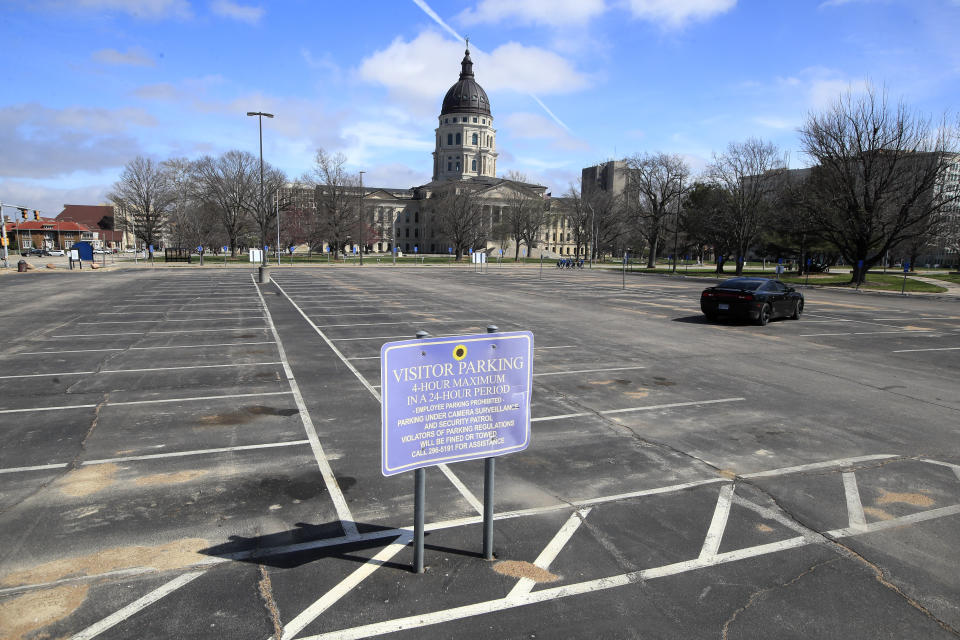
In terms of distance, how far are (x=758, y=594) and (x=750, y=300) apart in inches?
628

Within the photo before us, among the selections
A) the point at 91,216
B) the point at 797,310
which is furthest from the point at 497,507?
the point at 91,216

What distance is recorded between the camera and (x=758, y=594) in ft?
12.6

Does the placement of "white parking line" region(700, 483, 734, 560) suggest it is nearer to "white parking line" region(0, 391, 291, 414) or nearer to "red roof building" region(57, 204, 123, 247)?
"white parking line" region(0, 391, 291, 414)

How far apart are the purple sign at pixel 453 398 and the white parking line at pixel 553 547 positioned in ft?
3.01

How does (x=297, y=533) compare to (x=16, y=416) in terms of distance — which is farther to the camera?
(x=16, y=416)

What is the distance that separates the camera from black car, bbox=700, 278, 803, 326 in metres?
18.1

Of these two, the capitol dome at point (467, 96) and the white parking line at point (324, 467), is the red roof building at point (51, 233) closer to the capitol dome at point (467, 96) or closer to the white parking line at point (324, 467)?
the capitol dome at point (467, 96)

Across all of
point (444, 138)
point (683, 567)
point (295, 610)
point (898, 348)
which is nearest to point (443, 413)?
point (295, 610)

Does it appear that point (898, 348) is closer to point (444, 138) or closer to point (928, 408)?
point (928, 408)

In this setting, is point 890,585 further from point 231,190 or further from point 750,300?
point 231,190

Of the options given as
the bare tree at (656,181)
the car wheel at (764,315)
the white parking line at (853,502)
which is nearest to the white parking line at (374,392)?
the white parking line at (853,502)

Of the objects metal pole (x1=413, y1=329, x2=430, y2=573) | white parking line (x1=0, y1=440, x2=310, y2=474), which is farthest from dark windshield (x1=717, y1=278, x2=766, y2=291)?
metal pole (x1=413, y1=329, x2=430, y2=573)

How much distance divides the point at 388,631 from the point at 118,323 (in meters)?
16.4

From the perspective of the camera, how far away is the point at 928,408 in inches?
341
